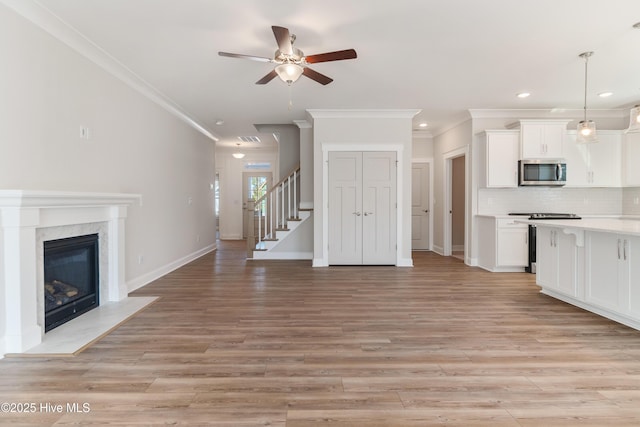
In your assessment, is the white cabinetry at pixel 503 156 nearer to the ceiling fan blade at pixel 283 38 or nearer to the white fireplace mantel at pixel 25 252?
the ceiling fan blade at pixel 283 38

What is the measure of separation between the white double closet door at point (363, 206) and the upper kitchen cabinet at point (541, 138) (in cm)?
216

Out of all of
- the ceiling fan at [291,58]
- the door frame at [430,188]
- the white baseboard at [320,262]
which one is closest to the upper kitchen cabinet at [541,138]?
the door frame at [430,188]

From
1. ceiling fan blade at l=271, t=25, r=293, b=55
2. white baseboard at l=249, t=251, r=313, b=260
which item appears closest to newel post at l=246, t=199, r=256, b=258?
white baseboard at l=249, t=251, r=313, b=260

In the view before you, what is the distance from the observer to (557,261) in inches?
154

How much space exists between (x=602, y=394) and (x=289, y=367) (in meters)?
1.94

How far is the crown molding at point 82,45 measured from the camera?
2723 mm

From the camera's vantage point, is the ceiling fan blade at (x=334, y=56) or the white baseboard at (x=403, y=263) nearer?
the ceiling fan blade at (x=334, y=56)

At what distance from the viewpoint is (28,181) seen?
108 inches

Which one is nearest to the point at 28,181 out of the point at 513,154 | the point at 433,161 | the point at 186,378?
the point at 186,378

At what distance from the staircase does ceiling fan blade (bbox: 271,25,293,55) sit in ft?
13.2

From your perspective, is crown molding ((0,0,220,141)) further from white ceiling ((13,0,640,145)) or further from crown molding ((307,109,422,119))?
crown molding ((307,109,422,119))

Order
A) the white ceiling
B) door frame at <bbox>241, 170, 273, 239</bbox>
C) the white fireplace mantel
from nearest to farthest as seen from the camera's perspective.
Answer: the white fireplace mantel → the white ceiling → door frame at <bbox>241, 170, 273, 239</bbox>

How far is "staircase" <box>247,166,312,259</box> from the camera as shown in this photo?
22.4 ft

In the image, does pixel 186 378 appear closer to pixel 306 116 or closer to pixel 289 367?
pixel 289 367
